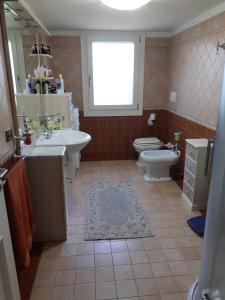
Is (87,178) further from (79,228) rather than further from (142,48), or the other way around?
(142,48)

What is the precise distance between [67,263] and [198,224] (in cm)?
135

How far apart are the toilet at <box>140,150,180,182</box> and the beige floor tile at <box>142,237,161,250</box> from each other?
4.20 ft

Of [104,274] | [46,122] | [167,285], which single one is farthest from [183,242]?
[46,122]

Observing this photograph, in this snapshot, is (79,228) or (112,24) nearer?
(79,228)

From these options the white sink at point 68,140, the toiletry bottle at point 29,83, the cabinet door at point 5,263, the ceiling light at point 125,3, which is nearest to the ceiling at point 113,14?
the ceiling light at point 125,3

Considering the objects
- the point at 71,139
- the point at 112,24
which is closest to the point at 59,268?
the point at 71,139

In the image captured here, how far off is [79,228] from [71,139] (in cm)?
100

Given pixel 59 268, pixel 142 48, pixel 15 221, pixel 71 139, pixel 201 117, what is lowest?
pixel 59 268

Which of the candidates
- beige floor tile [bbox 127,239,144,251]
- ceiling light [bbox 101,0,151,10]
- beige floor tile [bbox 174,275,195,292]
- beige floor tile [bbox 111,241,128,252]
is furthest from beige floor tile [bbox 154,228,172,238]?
ceiling light [bbox 101,0,151,10]

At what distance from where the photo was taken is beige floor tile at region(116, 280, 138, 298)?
1.63 meters

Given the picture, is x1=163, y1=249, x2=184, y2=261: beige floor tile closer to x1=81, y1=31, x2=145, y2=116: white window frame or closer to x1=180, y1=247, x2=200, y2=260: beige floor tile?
x1=180, y1=247, x2=200, y2=260: beige floor tile

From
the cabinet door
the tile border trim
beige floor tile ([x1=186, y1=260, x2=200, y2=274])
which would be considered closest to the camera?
the cabinet door

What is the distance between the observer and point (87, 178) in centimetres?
356

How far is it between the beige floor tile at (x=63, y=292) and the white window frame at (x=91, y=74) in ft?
9.50
